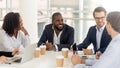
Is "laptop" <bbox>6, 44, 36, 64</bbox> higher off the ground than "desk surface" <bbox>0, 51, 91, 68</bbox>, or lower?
higher

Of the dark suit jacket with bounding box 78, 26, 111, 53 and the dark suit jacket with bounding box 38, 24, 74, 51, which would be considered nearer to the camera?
the dark suit jacket with bounding box 78, 26, 111, 53

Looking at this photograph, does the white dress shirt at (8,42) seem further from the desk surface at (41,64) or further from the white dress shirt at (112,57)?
the white dress shirt at (112,57)

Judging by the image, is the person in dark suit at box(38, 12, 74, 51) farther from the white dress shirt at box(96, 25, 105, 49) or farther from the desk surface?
the desk surface

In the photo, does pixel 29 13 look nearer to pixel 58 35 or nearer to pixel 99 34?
pixel 58 35

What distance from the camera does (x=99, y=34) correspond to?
333 cm

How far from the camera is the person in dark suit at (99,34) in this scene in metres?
3.19

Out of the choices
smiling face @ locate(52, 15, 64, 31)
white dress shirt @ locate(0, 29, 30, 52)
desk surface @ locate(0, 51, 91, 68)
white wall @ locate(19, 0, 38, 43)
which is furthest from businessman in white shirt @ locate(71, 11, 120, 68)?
white wall @ locate(19, 0, 38, 43)

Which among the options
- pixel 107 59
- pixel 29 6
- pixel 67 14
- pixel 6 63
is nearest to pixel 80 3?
pixel 67 14

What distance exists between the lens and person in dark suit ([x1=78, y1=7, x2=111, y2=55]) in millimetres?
3186

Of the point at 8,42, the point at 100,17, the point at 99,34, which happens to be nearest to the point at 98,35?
the point at 99,34

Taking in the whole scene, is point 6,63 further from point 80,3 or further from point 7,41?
point 80,3

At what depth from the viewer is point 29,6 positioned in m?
5.05

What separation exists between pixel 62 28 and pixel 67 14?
274 cm

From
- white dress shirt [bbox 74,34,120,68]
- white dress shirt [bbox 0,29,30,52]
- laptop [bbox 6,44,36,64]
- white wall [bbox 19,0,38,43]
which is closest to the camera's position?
white dress shirt [bbox 74,34,120,68]
